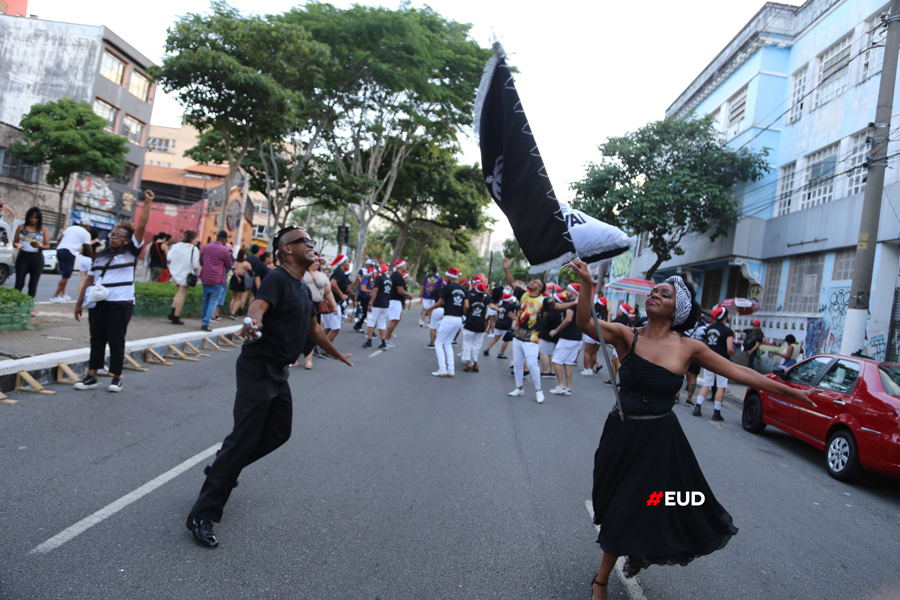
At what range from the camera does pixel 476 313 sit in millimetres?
11859

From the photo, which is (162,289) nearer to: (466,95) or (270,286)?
(270,286)

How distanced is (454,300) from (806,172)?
47.6 feet

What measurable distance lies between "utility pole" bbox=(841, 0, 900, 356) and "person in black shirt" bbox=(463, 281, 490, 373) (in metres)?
6.41

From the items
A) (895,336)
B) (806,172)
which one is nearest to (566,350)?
(895,336)

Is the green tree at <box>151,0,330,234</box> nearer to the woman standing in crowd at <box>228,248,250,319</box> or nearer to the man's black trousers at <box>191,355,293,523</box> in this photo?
the woman standing in crowd at <box>228,248,250,319</box>

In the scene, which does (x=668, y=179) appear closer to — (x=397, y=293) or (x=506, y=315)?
(x=506, y=315)

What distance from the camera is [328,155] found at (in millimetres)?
24078

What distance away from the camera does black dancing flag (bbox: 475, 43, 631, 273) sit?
10.9 feet

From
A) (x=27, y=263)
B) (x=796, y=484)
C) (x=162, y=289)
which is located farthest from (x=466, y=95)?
(x=796, y=484)

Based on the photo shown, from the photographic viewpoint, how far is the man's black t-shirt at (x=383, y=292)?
44.2ft

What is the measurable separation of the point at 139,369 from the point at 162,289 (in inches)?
191

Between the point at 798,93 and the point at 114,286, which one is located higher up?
the point at 798,93

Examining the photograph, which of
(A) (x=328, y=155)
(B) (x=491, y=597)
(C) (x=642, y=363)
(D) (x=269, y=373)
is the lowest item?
(B) (x=491, y=597)

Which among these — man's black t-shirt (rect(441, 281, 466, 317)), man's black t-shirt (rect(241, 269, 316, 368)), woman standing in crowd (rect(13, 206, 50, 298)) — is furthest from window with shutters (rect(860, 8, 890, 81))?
woman standing in crowd (rect(13, 206, 50, 298))
